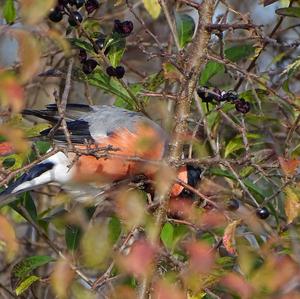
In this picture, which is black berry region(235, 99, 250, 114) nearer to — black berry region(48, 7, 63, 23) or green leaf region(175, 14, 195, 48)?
green leaf region(175, 14, 195, 48)

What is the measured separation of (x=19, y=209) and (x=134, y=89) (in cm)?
59

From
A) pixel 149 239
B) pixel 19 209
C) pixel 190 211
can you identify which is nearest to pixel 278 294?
pixel 149 239

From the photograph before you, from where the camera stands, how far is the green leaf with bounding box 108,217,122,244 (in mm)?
2373

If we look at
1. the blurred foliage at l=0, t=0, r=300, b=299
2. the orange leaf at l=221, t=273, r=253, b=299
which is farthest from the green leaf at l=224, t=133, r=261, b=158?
the orange leaf at l=221, t=273, r=253, b=299

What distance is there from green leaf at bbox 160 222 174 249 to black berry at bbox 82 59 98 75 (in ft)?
1.84

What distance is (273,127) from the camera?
3162 mm

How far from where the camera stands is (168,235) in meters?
2.47

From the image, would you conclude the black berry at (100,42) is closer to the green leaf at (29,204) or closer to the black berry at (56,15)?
the black berry at (56,15)

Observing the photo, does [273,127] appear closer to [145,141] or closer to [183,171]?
[183,171]

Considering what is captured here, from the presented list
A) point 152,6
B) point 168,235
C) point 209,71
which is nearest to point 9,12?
point 152,6

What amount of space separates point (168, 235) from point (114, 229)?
19 centimetres

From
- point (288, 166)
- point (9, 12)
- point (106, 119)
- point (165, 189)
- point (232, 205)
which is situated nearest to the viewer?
point (165, 189)

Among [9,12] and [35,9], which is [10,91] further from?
[9,12]

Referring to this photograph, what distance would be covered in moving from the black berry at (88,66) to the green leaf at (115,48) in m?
0.08
